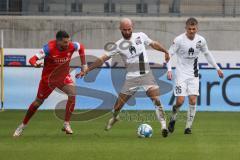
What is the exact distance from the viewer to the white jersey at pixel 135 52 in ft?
47.2

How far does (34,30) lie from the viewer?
2392 cm

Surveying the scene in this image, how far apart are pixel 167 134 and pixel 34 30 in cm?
1085

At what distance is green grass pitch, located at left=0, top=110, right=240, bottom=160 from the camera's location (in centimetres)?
1113

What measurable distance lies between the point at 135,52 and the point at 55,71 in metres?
1.70

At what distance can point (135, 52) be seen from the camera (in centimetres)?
1441

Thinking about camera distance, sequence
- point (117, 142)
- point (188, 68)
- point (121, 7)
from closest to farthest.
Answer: point (117, 142) → point (188, 68) → point (121, 7)

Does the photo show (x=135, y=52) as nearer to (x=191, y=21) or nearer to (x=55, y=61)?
(x=191, y=21)

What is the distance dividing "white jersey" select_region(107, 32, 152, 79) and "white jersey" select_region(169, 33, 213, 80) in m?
0.88

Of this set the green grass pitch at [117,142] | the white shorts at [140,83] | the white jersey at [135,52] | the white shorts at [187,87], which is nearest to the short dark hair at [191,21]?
the white jersey at [135,52]

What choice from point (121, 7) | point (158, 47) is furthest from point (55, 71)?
point (121, 7)

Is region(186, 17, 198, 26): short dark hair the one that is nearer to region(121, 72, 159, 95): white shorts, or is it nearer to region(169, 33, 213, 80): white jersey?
region(169, 33, 213, 80): white jersey

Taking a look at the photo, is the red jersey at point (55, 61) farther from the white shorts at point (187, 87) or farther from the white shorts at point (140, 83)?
the white shorts at point (187, 87)

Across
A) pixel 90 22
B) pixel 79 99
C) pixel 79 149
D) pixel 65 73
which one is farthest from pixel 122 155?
pixel 90 22

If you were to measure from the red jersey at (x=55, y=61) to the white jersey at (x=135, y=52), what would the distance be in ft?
3.23
